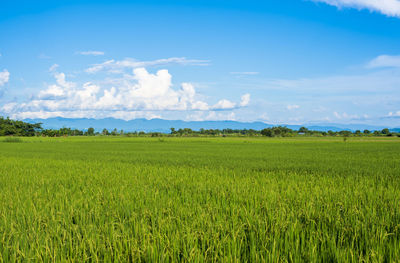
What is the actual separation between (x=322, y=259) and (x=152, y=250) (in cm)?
164

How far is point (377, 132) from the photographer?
126 m

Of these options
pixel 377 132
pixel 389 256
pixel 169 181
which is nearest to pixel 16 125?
pixel 169 181

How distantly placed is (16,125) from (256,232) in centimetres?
10598

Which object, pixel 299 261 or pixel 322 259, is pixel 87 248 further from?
pixel 322 259

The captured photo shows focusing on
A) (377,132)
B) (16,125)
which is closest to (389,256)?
(16,125)

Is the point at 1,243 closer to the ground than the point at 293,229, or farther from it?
closer to the ground

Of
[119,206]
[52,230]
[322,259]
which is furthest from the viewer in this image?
[119,206]

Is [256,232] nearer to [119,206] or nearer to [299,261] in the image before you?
[299,261]

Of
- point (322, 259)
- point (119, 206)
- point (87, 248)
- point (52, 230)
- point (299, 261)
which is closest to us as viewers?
point (299, 261)

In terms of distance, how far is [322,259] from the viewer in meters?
2.67

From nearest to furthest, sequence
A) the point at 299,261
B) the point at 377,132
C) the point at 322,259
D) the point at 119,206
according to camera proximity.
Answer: the point at 299,261, the point at 322,259, the point at 119,206, the point at 377,132

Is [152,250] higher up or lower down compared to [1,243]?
higher up

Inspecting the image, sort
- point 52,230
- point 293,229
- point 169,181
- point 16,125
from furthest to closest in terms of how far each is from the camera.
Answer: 1. point 16,125
2. point 169,181
3. point 52,230
4. point 293,229

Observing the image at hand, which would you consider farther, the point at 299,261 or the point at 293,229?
the point at 293,229
